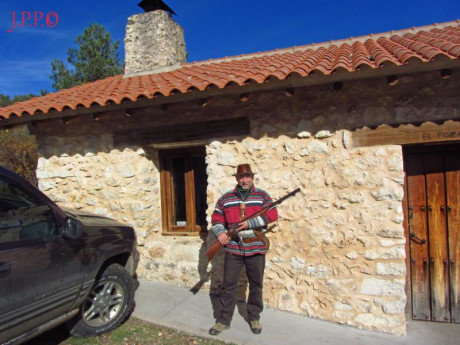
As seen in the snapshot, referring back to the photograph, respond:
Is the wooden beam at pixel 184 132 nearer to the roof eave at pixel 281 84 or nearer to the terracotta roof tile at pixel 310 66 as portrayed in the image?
the roof eave at pixel 281 84

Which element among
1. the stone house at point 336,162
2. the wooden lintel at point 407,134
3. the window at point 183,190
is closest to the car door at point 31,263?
the stone house at point 336,162

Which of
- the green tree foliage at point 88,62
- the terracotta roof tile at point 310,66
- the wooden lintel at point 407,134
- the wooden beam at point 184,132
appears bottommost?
the wooden lintel at point 407,134

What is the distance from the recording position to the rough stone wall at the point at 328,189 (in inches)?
145

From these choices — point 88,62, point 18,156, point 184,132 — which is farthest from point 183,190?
point 88,62

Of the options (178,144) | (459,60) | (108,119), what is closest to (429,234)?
(459,60)

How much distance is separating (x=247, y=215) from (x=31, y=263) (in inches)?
78.2

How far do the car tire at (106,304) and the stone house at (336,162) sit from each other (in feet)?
4.28

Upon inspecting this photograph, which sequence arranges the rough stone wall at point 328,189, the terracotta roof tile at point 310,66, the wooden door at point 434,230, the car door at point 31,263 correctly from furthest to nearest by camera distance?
the wooden door at point 434,230
the rough stone wall at point 328,189
the terracotta roof tile at point 310,66
the car door at point 31,263

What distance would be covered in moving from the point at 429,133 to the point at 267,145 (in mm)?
1822

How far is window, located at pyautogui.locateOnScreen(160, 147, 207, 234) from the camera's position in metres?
5.21

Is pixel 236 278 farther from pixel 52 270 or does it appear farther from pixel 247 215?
pixel 52 270

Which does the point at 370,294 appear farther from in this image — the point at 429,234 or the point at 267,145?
the point at 267,145

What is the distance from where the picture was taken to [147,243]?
5.16m

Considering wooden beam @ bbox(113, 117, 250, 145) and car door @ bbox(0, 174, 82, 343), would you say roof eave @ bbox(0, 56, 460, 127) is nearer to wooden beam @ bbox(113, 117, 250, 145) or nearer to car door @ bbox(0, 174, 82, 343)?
wooden beam @ bbox(113, 117, 250, 145)
